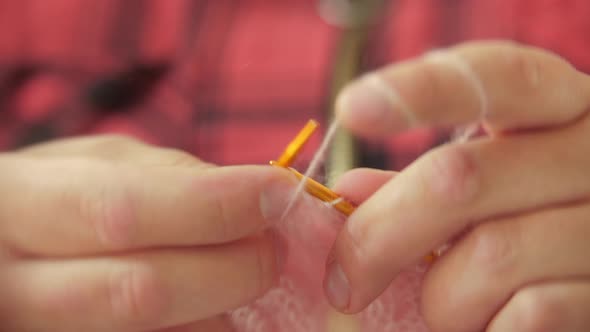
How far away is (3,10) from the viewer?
0.76 metres

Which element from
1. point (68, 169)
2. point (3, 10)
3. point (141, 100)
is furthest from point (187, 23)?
point (68, 169)

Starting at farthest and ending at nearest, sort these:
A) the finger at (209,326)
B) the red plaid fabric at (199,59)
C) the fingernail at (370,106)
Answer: the red plaid fabric at (199,59)
the finger at (209,326)
the fingernail at (370,106)

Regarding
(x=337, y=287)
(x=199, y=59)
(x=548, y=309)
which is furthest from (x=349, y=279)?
(x=199, y=59)

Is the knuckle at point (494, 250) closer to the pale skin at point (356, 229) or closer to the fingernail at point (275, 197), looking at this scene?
the pale skin at point (356, 229)

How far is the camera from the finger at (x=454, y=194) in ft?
1.11

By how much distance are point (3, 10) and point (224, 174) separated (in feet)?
1.87

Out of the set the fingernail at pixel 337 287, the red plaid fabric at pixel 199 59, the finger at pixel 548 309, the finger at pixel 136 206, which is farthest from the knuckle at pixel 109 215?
the red plaid fabric at pixel 199 59

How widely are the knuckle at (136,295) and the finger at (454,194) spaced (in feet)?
0.36

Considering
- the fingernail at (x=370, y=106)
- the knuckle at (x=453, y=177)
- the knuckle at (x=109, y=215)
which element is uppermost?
the fingernail at (x=370, y=106)

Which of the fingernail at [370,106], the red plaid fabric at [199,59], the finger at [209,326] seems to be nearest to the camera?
the fingernail at [370,106]

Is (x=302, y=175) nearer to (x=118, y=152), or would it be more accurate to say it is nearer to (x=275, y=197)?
(x=275, y=197)

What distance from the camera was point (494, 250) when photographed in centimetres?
35

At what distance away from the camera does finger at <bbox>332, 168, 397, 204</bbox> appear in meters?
0.37

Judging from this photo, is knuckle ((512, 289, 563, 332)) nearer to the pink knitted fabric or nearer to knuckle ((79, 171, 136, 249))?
the pink knitted fabric
